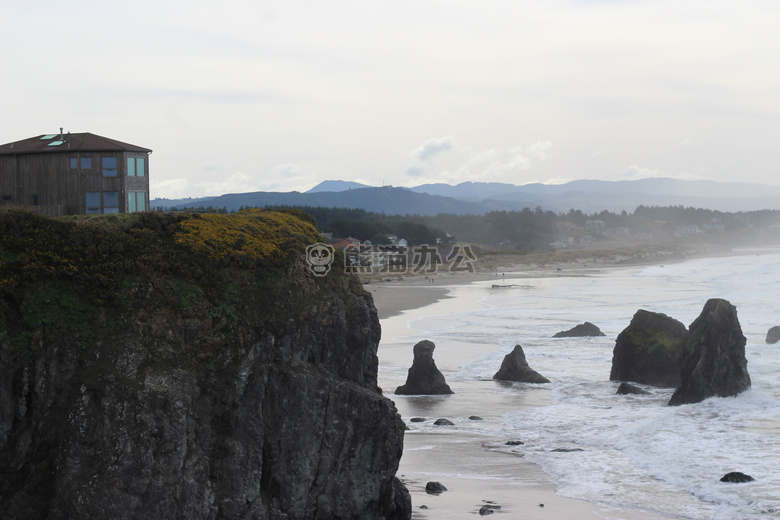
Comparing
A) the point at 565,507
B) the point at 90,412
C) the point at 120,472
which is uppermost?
the point at 90,412

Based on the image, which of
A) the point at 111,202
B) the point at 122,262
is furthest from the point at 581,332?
the point at 122,262

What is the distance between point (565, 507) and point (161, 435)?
27.7ft

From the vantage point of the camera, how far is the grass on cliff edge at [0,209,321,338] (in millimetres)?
11062

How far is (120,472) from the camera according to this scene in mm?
10008

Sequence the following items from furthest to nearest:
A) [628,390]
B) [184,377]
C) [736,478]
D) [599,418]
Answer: [628,390]
[599,418]
[736,478]
[184,377]

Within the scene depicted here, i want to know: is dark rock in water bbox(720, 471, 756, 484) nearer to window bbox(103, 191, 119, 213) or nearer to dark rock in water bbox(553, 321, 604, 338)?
window bbox(103, 191, 119, 213)

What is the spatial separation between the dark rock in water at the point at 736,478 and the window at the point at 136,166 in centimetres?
1479

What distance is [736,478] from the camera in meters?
16.3

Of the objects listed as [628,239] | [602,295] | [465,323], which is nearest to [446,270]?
[602,295]

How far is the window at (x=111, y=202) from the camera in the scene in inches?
698

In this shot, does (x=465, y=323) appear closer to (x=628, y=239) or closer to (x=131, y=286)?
(x=131, y=286)

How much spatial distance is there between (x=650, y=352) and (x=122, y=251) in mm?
20281
